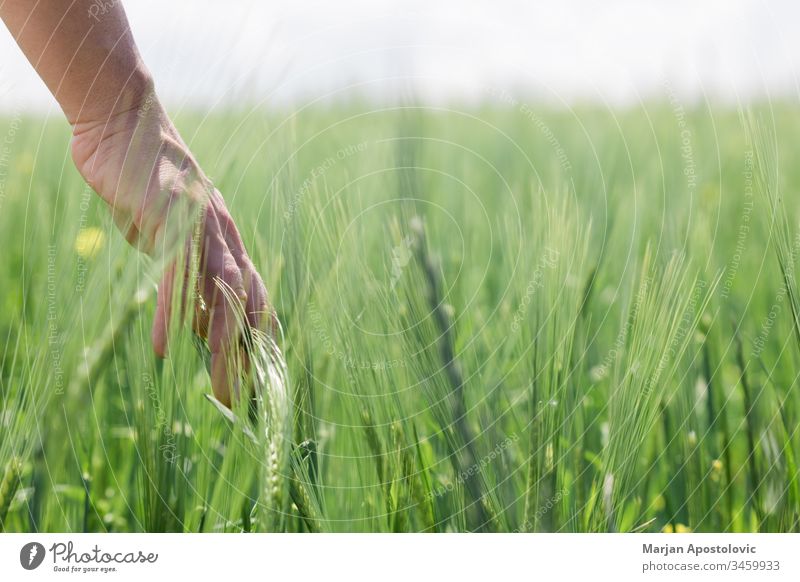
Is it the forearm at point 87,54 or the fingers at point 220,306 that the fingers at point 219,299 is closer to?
the fingers at point 220,306

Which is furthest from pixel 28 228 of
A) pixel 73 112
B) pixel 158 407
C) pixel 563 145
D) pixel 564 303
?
pixel 563 145

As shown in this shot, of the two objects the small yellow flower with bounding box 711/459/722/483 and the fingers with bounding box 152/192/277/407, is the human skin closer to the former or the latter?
the fingers with bounding box 152/192/277/407

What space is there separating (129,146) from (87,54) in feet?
0.23

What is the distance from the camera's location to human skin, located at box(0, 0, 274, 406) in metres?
0.52

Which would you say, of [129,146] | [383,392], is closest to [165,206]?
[129,146]

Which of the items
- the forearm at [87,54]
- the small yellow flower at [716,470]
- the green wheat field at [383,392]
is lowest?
the small yellow flower at [716,470]

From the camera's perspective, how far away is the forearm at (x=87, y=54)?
1.77 feet

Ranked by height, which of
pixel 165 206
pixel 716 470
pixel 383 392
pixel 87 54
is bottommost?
pixel 716 470

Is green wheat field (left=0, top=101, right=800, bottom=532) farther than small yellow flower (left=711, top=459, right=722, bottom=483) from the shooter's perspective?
No

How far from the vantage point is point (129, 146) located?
54 cm

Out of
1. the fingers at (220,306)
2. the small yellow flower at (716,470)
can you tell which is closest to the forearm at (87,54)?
the fingers at (220,306)

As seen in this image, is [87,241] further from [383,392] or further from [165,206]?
[383,392]

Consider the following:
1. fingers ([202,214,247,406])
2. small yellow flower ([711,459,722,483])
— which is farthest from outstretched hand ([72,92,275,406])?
small yellow flower ([711,459,722,483])
